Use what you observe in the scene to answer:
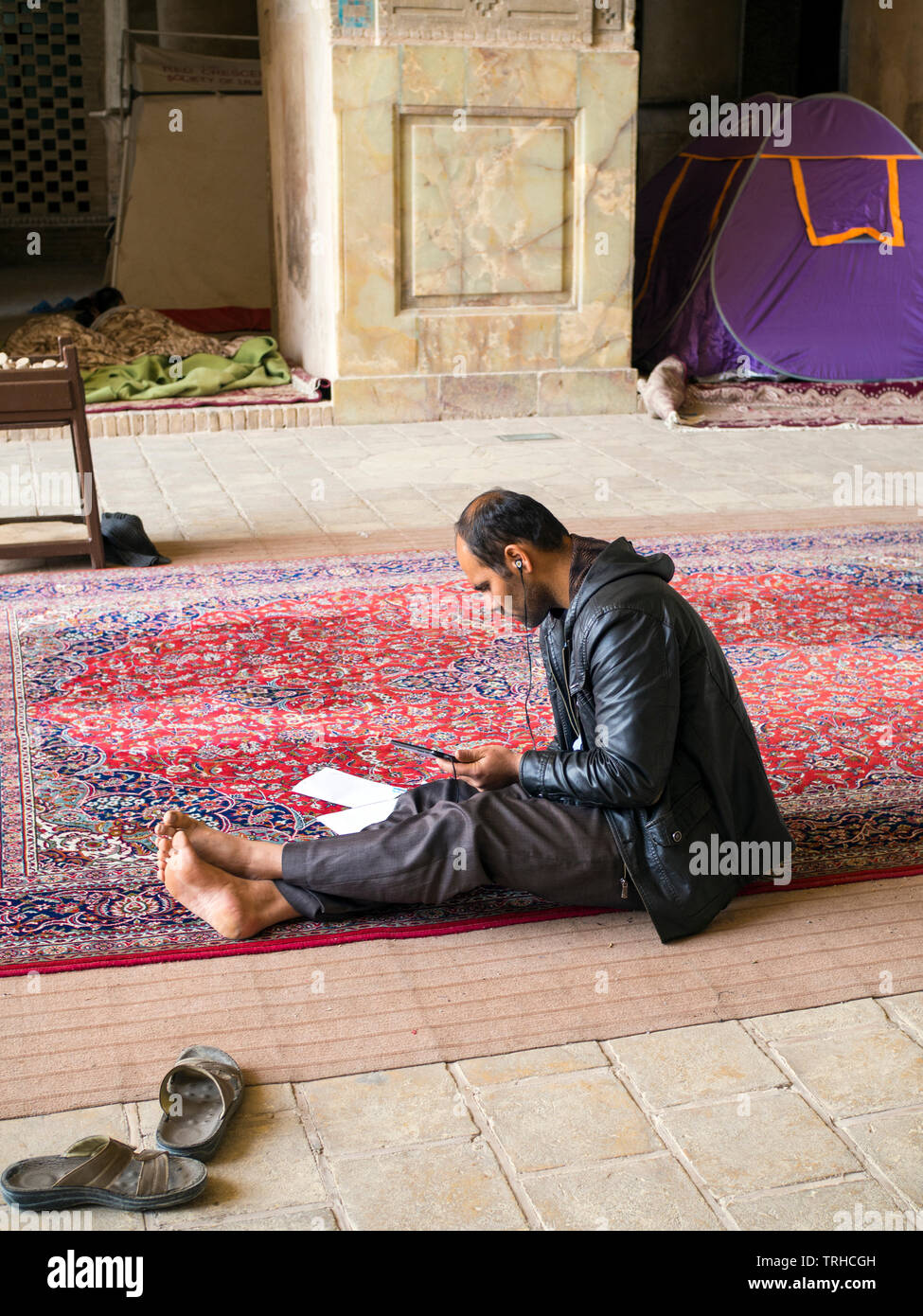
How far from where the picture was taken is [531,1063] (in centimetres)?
245

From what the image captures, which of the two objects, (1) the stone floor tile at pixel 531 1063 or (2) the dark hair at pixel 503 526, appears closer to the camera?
(1) the stone floor tile at pixel 531 1063

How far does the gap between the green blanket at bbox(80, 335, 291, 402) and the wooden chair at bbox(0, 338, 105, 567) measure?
3.04 meters

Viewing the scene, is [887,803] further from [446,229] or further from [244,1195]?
[446,229]

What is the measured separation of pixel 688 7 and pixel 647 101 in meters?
0.86

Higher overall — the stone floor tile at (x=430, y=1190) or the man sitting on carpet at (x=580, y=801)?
the man sitting on carpet at (x=580, y=801)

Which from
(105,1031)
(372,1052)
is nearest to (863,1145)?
Result: (372,1052)

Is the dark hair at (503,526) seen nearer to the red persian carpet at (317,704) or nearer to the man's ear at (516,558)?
the man's ear at (516,558)

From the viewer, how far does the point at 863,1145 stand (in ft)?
7.27

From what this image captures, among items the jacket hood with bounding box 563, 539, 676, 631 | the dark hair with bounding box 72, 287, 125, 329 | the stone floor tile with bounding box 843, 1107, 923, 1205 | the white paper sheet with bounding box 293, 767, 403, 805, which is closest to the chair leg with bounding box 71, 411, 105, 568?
the white paper sheet with bounding box 293, 767, 403, 805

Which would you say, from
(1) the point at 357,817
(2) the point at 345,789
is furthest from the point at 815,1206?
(2) the point at 345,789

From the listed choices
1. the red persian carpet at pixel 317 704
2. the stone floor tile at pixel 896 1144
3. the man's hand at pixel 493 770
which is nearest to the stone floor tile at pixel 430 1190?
the stone floor tile at pixel 896 1144

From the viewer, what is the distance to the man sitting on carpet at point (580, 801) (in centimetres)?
266

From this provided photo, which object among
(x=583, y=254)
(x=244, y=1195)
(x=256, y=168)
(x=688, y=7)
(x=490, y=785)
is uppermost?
(x=688, y=7)

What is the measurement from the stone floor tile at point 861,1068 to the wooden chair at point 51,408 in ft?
11.8
